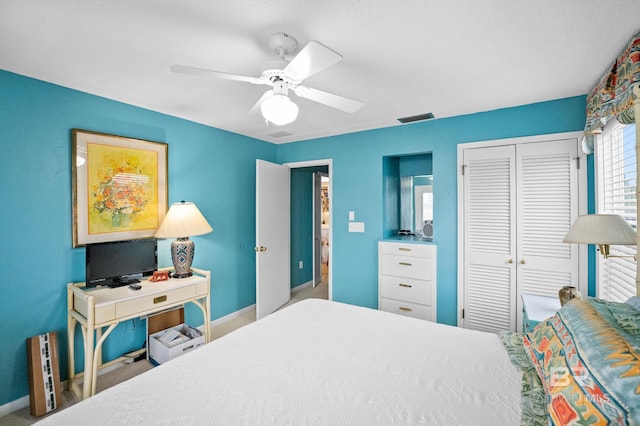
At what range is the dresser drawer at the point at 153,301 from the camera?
214cm

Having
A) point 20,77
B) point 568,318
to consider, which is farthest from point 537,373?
point 20,77

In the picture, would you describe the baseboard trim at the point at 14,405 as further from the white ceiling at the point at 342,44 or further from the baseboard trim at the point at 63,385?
the white ceiling at the point at 342,44

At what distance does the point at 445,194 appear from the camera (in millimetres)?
3129

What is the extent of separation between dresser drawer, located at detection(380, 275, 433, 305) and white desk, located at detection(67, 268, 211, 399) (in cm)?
198

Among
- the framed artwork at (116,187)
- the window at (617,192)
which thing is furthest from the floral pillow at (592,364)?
the framed artwork at (116,187)

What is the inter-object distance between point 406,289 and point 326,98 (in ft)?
7.81

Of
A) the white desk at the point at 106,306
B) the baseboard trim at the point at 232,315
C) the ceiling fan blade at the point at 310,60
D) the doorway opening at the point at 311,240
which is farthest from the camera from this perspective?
the doorway opening at the point at 311,240

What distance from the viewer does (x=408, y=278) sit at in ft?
10.7

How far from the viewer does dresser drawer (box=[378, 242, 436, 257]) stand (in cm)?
316

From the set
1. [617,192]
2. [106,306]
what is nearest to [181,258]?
[106,306]

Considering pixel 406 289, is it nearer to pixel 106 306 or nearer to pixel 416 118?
pixel 416 118

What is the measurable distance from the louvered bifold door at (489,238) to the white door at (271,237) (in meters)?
2.31

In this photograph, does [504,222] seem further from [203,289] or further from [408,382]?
[203,289]

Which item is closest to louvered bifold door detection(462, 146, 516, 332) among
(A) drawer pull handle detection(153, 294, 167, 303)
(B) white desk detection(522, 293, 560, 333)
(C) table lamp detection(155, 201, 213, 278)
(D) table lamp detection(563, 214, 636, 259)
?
(B) white desk detection(522, 293, 560, 333)
